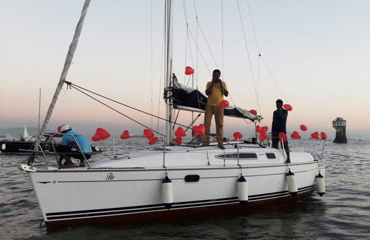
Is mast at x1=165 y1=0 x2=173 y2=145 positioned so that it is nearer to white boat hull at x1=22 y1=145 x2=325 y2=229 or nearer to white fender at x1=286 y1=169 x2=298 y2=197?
white boat hull at x1=22 y1=145 x2=325 y2=229

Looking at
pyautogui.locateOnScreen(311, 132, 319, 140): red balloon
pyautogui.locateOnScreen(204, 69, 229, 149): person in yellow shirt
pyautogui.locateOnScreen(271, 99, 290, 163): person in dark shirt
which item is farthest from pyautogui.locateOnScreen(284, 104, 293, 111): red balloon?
pyautogui.locateOnScreen(204, 69, 229, 149): person in yellow shirt

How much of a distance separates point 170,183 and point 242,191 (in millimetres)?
1815

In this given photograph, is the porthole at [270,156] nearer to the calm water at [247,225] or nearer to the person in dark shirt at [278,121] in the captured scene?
the person in dark shirt at [278,121]

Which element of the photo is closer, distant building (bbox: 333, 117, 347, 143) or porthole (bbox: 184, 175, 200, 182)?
porthole (bbox: 184, 175, 200, 182)

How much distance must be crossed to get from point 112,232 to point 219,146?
343 cm

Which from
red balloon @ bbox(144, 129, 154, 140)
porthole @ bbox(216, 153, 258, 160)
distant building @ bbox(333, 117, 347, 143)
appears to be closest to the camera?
red balloon @ bbox(144, 129, 154, 140)

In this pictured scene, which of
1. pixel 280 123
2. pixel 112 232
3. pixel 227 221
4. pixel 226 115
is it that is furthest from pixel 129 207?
pixel 280 123

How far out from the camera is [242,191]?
7.34 meters

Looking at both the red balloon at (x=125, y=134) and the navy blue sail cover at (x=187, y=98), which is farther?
the navy blue sail cover at (x=187, y=98)

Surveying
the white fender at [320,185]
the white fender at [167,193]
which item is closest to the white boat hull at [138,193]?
the white fender at [167,193]

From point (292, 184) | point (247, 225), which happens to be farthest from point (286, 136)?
point (247, 225)

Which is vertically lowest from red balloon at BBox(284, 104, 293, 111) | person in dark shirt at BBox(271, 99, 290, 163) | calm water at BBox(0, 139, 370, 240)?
calm water at BBox(0, 139, 370, 240)

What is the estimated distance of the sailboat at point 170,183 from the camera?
6.16 metres

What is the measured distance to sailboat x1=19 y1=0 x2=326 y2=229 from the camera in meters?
6.16
